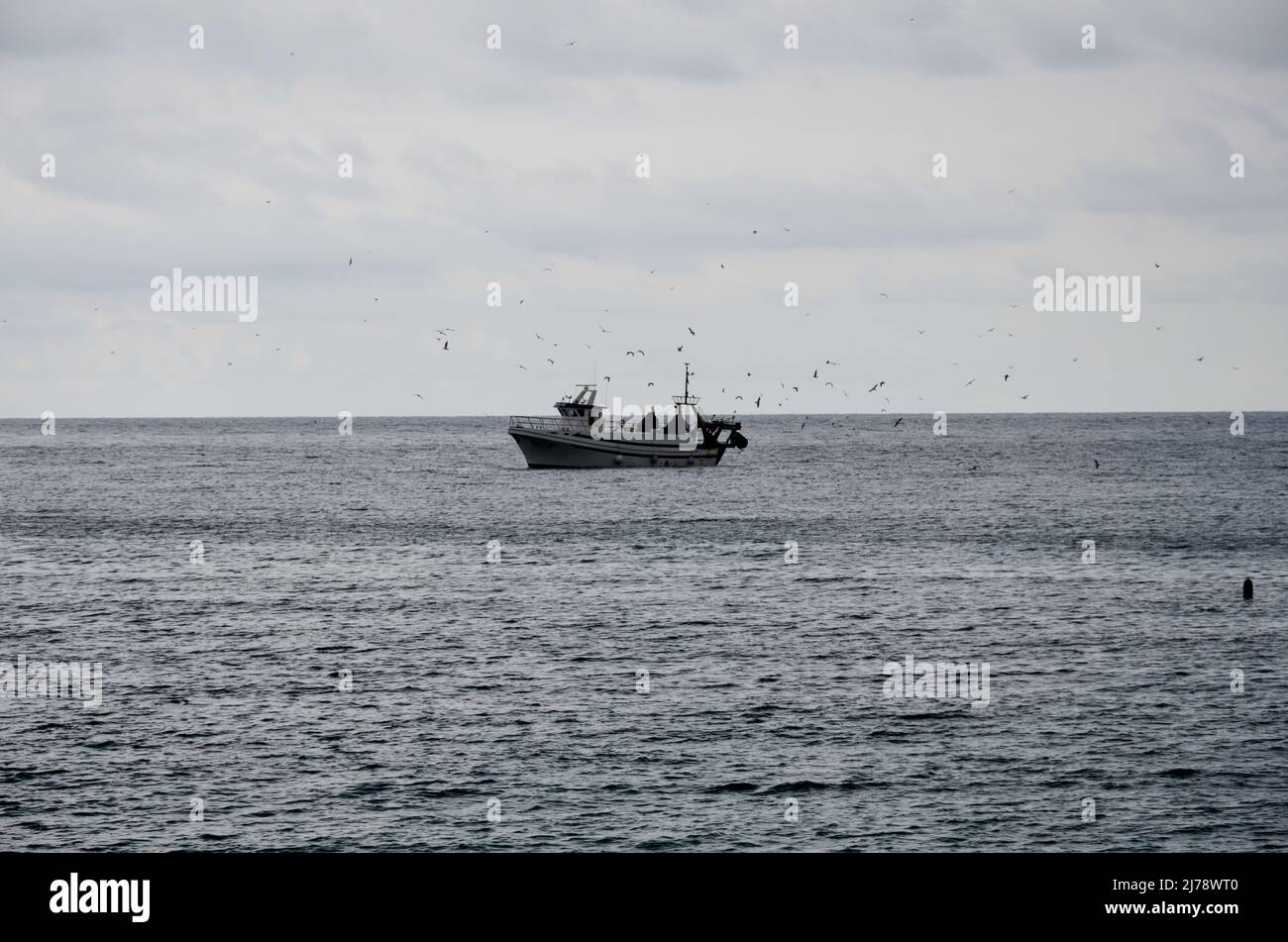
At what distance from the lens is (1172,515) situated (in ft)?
312

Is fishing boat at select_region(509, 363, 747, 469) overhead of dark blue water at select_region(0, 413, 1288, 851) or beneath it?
overhead

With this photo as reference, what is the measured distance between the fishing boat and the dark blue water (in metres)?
41.8

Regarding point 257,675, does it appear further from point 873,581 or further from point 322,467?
point 322,467

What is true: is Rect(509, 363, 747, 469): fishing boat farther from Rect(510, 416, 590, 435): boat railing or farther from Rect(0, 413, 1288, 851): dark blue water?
Rect(0, 413, 1288, 851): dark blue water

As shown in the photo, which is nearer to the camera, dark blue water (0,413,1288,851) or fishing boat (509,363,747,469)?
dark blue water (0,413,1288,851)

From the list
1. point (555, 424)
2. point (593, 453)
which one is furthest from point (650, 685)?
point (555, 424)

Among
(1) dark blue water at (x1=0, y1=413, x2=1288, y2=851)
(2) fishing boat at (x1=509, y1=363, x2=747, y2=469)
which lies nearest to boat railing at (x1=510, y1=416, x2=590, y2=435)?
(2) fishing boat at (x1=509, y1=363, x2=747, y2=469)

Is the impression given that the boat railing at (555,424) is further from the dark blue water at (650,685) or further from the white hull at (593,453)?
the dark blue water at (650,685)

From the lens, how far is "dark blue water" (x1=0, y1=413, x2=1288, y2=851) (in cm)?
2838

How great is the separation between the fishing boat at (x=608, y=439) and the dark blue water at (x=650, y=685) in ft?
137

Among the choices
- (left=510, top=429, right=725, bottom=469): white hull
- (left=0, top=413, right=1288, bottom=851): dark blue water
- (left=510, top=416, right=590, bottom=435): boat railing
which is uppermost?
(left=510, top=416, right=590, bottom=435): boat railing
